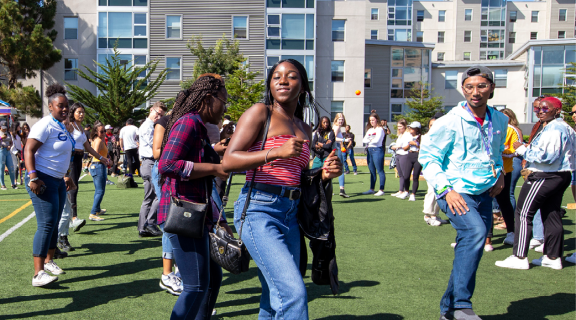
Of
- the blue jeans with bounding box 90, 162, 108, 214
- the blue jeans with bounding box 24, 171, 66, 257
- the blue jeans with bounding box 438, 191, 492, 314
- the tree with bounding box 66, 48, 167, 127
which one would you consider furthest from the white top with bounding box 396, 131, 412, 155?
the tree with bounding box 66, 48, 167, 127

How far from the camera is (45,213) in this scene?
5086 millimetres

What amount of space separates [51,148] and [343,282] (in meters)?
3.53

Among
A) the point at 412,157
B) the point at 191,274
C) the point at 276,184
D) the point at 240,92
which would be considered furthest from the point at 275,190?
the point at 240,92

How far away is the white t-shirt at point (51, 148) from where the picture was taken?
16.7ft

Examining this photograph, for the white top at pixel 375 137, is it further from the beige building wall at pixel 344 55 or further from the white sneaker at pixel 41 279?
the beige building wall at pixel 344 55

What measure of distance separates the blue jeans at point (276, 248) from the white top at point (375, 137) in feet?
33.1

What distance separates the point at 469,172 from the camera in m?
3.92

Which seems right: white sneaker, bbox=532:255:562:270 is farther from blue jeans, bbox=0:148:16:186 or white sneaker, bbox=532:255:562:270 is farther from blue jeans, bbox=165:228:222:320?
blue jeans, bbox=0:148:16:186

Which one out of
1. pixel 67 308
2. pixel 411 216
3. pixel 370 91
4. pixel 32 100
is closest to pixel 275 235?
pixel 67 308

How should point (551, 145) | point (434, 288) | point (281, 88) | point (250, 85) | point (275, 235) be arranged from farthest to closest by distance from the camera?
1. point (250, 85)
2. point (551, 145)
3. point (434, 288)
4. point (281, 88)
5. point (275, 235)

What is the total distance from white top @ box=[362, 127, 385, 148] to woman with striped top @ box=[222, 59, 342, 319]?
9909 millimetres

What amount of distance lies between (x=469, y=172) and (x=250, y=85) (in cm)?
2884

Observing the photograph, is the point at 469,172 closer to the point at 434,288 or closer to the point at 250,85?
the point at 434,288

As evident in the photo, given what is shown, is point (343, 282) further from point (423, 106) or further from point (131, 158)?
point (423, 106)
